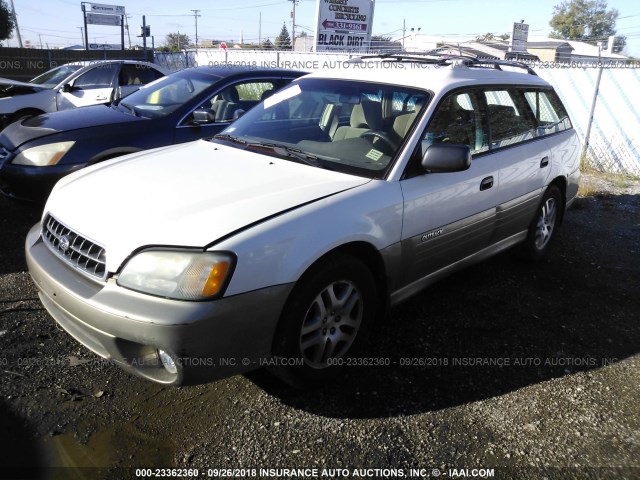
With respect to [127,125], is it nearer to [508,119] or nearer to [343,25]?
[508,119]

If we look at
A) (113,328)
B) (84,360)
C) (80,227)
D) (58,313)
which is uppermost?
(80,227)

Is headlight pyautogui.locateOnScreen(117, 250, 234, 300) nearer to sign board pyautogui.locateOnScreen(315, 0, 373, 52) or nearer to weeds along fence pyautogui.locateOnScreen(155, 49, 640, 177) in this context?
weeds along fence pyautogui.locateOnScreen(155, 49, 640, 177)

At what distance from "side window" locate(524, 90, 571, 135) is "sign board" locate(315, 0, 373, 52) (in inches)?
622

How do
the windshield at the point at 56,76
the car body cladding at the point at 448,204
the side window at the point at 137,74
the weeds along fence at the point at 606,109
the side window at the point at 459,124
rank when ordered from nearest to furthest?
the car body cladding at the point at 448,204 < the side window at the point at 459,124 < the weeds along fence at the point at 606,109 < the side window at the point at 137,74 < the windshield at the point at 56,76

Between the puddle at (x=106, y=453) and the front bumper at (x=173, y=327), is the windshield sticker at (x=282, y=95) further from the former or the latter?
the puddle at (x=106, y=453)

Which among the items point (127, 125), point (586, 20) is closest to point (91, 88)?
point (127, 125)

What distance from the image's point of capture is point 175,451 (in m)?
2.38

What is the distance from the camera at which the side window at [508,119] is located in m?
3.88

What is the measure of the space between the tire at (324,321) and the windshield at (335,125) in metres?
0.66

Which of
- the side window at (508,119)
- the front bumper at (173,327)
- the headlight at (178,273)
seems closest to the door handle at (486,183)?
the side window at (508,119)

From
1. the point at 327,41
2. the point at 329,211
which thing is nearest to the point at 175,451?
the point at 329,211

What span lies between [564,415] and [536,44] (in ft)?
190

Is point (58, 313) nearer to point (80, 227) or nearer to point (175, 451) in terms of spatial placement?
point (80, 227)

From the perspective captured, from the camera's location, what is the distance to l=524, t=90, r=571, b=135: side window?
14.7 feet
